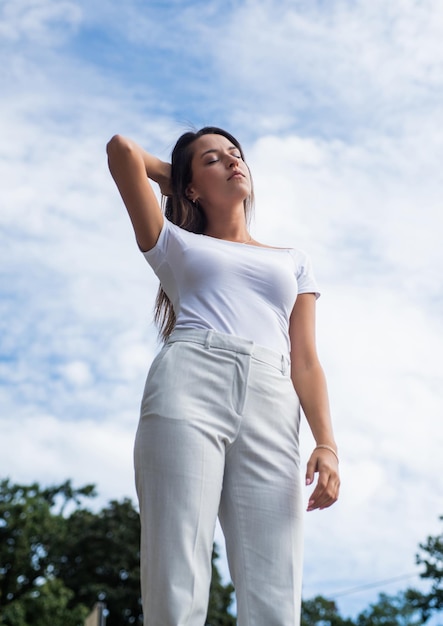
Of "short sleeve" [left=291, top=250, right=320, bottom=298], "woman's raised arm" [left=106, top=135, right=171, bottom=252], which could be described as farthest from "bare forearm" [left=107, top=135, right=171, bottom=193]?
"short sleeve" [left=291, top=250, right=320, bottom=298]

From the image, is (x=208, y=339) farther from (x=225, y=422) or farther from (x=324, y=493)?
(x=324, y=493)

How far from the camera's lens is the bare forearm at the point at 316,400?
2.86 meters

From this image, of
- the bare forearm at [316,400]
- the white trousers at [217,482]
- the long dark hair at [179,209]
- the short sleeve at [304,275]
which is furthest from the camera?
the long dark hair at [179,209]

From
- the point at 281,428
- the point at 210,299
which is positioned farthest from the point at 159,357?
the point at 281,428

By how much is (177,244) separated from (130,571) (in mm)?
30075

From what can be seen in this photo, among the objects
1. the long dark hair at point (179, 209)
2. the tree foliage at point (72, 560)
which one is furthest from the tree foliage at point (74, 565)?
the long dark hair at point (179, 209)

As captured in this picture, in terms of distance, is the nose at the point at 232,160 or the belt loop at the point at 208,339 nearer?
the belt loop at the point at 208,339

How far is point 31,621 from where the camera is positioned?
97.2 ft

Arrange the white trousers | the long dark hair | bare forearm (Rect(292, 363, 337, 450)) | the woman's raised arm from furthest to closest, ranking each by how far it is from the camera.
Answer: the long dark hair
the woman's raised arm
bare forearm (Rect(292, 363, 337, 450))
the white trousers

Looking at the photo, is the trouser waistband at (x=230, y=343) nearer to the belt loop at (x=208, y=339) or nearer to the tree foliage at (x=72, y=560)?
the belt loop at (x=208, y=339)

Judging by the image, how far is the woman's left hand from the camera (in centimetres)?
272

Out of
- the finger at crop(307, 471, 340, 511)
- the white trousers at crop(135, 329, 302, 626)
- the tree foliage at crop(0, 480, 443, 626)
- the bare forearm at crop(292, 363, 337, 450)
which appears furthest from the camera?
the tree foliage at crop(0, 480, 443, 626)

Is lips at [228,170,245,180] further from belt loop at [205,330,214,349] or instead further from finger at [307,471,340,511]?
finger at [307,471,340,511]

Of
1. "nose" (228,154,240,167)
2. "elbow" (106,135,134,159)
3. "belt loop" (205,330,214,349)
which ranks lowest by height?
"belt loop" (205,330,214,349)
